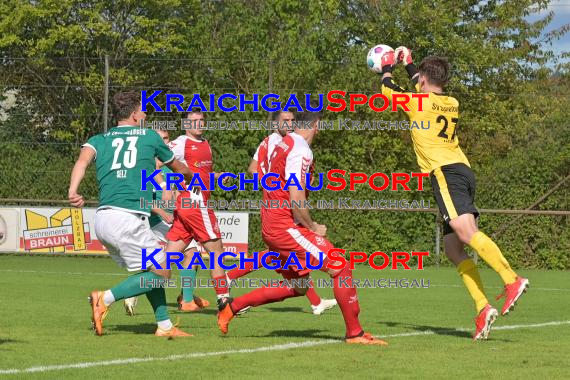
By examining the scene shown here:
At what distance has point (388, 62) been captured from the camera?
404 inches

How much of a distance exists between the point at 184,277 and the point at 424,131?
4.18m

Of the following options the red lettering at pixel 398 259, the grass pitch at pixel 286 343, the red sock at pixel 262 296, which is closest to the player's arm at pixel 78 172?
the grass pitch at pixel 286 343

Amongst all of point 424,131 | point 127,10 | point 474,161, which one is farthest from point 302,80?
point 424,131

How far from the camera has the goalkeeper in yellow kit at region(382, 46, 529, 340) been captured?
9353mm

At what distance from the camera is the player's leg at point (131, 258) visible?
908cm

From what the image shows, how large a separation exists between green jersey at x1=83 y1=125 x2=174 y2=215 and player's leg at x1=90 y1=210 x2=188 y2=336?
101mm

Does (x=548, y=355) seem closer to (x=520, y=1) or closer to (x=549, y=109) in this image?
(x=549, y=109)

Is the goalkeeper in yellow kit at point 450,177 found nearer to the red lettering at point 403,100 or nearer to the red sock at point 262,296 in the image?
the red lettering at point 403,100

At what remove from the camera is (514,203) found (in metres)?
25.5

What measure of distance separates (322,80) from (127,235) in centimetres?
2126

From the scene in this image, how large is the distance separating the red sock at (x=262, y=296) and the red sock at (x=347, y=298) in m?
0.69

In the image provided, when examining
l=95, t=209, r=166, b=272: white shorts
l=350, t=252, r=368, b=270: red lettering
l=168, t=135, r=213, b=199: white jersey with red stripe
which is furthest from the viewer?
l=350, t=252, r=368, b=270: red lettering

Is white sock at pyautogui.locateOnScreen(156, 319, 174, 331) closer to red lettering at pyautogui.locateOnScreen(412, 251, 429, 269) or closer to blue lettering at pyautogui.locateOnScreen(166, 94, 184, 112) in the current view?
red lettering at pyautogui.locateOnScreen(412, 251, 429, 269)

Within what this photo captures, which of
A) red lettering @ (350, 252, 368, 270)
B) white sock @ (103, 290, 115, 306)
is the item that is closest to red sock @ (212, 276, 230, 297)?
white sock @ (103, 290, 115, 306)
